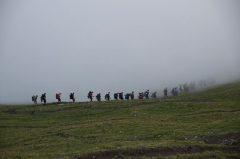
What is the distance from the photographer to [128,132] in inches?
1394

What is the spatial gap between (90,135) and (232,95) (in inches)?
1642

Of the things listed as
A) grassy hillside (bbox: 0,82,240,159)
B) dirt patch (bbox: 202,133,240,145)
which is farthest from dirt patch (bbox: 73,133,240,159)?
dirt patch (bbox: 202,133,240,145)

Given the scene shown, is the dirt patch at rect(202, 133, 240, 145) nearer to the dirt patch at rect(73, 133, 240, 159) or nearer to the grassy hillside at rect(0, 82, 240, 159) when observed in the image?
the grassy hillside at rect(0, 82, 240, 159)

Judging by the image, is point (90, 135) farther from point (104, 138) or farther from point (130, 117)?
point (130, 117)

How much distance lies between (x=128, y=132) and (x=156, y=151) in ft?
34.3

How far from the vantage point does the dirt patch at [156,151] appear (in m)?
24.7

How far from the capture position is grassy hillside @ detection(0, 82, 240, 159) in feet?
85.3

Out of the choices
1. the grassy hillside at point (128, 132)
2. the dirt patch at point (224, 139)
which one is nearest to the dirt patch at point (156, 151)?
the grassy hillside at point (128, 132)

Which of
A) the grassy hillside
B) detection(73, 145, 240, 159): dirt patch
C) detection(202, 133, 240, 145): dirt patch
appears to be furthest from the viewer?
detection(202, 133, 240, 145): dirt patch

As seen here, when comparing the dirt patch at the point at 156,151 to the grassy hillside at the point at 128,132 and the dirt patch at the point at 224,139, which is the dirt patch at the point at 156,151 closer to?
the grassy hillside at the point at 128,132

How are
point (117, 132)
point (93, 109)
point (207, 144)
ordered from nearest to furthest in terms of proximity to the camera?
point (207, 144)
point (117, 132)
point (93, 109)

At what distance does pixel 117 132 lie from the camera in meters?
35.9

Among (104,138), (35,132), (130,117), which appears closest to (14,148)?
(35,132)

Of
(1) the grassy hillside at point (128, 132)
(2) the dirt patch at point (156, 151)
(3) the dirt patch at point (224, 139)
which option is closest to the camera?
(2) the dirt patch at point (156, 151)
